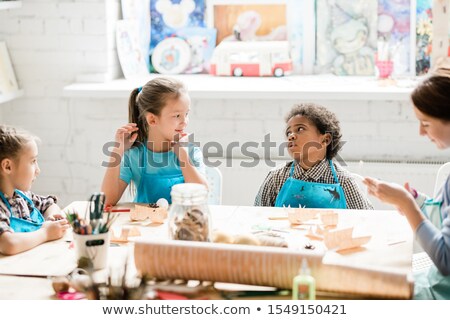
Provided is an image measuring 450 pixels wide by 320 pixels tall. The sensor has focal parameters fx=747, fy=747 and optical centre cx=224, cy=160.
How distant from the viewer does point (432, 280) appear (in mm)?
1828

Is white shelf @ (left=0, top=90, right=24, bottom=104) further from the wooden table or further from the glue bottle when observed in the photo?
the glue bottle

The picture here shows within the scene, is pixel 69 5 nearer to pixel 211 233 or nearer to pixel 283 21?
pixel 283 21

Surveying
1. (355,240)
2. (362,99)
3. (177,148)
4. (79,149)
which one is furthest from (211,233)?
(79,149)

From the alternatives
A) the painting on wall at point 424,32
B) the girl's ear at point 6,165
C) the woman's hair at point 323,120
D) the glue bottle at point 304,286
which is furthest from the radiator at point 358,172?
the glue bottle at point 304,286

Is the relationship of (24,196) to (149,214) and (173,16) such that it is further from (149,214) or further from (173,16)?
(173,16)

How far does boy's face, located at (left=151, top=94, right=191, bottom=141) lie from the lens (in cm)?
265

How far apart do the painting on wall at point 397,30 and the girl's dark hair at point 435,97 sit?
1.92m

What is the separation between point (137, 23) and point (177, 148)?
4.81ft

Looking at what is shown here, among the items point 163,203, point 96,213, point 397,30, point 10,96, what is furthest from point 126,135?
point 397,30

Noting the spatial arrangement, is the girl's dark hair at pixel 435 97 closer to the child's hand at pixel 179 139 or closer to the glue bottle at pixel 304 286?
the glue bottle at pixel 304 286

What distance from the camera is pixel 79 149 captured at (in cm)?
378

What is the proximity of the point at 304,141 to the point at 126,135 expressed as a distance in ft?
2.08

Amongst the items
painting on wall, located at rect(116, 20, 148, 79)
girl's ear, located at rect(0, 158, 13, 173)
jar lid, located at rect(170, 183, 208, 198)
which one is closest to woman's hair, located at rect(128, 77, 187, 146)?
girl's ear, located at rect(0, 158, 13, 173)

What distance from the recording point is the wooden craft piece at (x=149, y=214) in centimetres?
221
